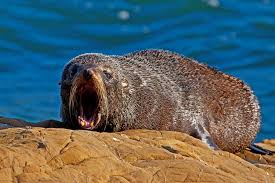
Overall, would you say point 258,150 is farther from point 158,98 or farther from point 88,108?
point 88,108

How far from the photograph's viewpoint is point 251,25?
23594 mm

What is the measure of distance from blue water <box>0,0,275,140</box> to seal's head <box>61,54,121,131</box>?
7.92m

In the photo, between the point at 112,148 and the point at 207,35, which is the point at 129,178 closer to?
the point at 112,148

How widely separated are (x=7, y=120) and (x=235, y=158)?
2.25 meters

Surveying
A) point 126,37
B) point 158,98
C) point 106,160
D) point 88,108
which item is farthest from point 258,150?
point 126,37

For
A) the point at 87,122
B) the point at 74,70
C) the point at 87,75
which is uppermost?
the point at 74,70

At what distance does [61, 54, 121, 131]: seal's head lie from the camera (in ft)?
29.2

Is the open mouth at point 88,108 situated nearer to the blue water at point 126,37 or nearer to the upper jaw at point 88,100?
the upper jaw at point 88,100

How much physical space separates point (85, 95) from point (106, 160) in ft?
6.58

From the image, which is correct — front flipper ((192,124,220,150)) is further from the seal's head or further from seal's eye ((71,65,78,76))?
seal's eye ((71,65,78,76))

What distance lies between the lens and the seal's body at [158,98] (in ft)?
29.7

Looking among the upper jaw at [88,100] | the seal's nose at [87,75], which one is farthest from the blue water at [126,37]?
the seal's nose at [87,75]

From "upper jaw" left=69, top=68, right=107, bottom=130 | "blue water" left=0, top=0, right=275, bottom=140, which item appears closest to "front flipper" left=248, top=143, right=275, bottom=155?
"upper jaw" left=69, top=68, right=107, bottom=130

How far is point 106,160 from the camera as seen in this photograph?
7.02 m
